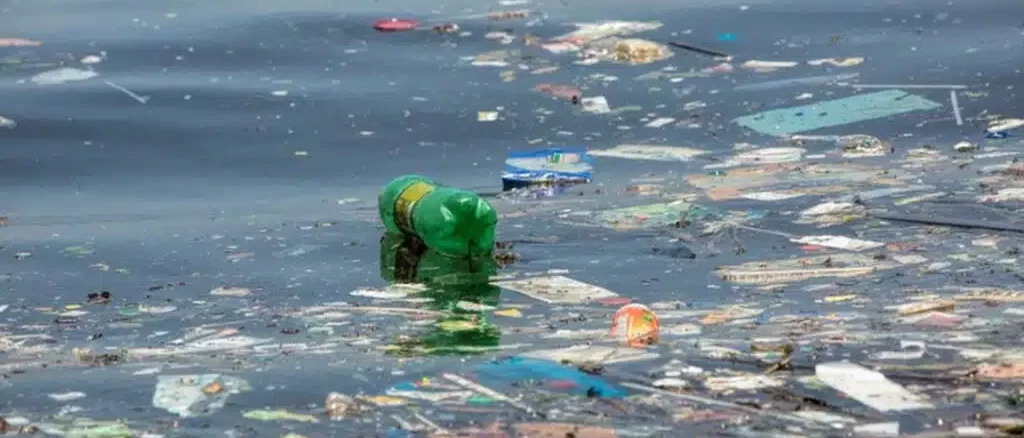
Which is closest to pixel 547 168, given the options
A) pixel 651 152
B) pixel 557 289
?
pixel 651 152

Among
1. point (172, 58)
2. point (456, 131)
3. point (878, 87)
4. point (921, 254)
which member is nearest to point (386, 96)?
point (456, 131)

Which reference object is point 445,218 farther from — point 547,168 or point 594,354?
point 594,354

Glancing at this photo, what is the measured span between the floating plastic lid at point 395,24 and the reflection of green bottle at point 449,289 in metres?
1.98

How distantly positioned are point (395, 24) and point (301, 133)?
1.01 m

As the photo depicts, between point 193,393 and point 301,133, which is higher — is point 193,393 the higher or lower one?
the lower one

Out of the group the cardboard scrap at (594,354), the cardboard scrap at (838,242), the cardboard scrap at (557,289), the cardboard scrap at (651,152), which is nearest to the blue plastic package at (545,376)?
the cardboard scrap at (594,354)

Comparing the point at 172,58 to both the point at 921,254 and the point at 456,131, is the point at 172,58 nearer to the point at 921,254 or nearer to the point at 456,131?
the point at 456,131

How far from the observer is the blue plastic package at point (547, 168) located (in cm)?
470

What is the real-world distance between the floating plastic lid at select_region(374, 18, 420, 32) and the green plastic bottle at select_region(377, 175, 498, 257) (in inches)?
76.8

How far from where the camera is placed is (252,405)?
111 inches

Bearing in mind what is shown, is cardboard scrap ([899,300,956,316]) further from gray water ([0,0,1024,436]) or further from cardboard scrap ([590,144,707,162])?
cardboard scrap ([590,144,707,162])

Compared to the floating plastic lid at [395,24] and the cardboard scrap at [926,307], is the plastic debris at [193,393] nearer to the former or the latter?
the cardboard scrap at [926,307]

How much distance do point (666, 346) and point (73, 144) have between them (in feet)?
8.10

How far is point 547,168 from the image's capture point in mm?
4816
